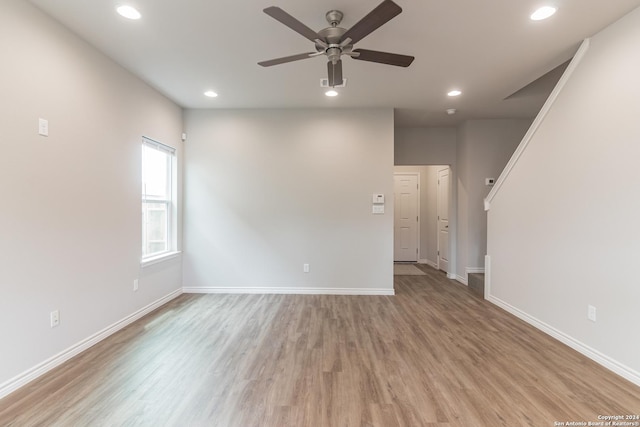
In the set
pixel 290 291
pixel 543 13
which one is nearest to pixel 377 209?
pixel 290 291

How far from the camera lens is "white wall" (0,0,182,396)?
202 centimetres

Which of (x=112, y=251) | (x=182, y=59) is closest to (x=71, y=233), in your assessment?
(x=112, y=251)

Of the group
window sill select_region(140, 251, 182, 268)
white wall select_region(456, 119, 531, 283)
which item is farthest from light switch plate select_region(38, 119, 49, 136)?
white wall select_region(456, 119, 531, 283)

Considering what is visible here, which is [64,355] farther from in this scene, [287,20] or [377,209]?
[377,209]

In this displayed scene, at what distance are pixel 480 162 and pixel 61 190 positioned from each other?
5.46 m

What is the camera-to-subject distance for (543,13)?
2.21m

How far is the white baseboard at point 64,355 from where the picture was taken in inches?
78.5

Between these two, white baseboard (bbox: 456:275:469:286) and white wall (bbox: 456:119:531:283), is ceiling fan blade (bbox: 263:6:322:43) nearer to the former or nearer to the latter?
white wall (bbox: 456:119:531:283)

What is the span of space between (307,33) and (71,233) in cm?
247

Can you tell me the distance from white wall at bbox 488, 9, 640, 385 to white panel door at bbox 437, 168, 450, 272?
2.37 m

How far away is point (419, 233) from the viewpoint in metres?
7.13

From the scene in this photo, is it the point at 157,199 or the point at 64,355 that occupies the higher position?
the point at 157,199

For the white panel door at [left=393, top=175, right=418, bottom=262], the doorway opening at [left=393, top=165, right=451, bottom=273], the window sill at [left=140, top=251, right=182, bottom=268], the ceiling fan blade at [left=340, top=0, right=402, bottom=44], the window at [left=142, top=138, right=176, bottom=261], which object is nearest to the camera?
the ceiling fan blade at [left=340, top=0, right=402, bottom=44]

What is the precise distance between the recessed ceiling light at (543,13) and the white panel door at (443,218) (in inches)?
142
